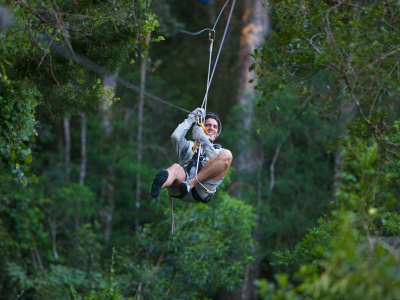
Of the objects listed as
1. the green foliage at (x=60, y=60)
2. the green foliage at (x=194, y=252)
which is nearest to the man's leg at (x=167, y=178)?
the green foliage at (x=60, y=60)

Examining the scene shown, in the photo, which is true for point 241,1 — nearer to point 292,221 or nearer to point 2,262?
point 292,221

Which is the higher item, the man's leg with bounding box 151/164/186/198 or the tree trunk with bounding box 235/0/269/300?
the tree trunk with bounding box 235/0/269/300

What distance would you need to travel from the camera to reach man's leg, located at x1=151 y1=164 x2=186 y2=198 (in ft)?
22.0

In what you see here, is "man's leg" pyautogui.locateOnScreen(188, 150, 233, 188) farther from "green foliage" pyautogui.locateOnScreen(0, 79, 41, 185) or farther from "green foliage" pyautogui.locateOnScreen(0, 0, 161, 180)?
"green foliage" pyautogui.locateOnScreen(0, 79, 41, 185)

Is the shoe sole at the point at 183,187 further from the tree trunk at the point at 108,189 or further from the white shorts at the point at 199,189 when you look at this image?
the tree trunk at the point at 108,189

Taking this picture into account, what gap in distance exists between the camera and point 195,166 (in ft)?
23.8

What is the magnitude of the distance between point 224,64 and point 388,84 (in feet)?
39.3

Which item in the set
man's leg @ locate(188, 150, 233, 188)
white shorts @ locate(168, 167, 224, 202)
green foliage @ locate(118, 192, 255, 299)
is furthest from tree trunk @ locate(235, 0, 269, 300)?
man's leg @ locate(188, 150, 233, 188)

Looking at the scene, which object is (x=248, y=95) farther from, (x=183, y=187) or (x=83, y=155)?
(x=183, y=187)

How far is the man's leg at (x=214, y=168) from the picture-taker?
23.4ft

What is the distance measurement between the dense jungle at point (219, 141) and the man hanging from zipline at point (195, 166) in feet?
1.70

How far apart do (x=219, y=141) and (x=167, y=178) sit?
26.2ft

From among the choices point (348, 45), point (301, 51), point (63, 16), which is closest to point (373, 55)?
point (348, 45)

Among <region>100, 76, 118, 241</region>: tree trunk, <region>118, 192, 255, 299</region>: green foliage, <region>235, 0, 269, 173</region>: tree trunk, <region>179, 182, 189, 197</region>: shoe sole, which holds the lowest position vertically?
<region>179, 182, 189, 197</region>: shoe sole
